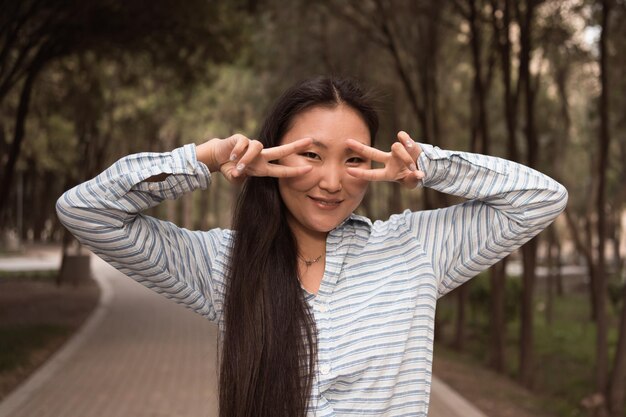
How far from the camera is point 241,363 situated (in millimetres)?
2242

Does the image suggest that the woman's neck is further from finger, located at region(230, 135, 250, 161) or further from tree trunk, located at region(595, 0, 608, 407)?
tree trunk, located at region(595, 0, 608, 407)

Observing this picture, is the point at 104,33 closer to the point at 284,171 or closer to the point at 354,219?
the point at 354,219

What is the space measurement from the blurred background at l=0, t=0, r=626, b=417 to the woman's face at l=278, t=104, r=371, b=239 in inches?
208

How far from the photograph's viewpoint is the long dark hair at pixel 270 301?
2.23 metres

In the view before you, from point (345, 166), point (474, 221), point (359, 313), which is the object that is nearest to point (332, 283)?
point (359, 313)

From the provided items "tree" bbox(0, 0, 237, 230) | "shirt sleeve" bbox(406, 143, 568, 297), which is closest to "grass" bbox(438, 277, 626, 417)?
"tree" bbox(0, 0, 237, 230)

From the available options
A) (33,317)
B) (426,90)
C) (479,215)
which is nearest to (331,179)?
(479,215)

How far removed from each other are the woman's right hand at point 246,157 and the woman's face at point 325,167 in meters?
0.05

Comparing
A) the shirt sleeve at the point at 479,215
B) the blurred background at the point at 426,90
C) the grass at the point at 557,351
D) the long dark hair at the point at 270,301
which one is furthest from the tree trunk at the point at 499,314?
the long dark hair at the point at 270,301

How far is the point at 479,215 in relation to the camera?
2.52 meters

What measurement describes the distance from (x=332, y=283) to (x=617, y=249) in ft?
116

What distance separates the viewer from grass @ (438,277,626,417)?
1134cm

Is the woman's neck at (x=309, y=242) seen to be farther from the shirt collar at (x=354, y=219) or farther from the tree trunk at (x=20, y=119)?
the tree trunk at (x=20, y=119)

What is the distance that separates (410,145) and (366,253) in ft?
1.04
